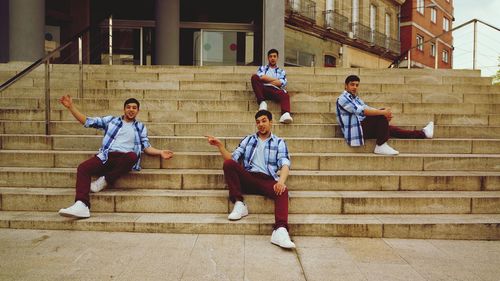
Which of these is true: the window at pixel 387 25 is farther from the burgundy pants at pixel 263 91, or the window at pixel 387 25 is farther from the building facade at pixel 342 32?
the burgundy pants at pixel 263 91

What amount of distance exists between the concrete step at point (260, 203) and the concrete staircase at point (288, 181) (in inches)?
0.5

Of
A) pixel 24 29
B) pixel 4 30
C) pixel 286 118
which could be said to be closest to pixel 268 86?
pixel 286 118

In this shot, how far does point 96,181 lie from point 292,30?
637 inches

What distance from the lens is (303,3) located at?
19.5 metres

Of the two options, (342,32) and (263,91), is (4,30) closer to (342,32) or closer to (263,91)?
(263,91)

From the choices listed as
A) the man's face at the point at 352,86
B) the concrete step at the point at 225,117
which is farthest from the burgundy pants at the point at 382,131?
the concrete step at the point at 225,117

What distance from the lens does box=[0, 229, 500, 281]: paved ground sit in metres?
3.21

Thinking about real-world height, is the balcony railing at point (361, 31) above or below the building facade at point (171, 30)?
above

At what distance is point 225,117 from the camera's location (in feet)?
21.8

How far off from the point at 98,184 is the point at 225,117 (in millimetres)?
2601

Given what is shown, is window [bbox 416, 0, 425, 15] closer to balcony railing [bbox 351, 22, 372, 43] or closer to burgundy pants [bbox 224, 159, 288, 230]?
balcony railing [bbox 351, 22, 372, 43]

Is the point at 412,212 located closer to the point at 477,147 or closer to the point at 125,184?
the point at 477,147

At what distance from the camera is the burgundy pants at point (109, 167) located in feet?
14.4

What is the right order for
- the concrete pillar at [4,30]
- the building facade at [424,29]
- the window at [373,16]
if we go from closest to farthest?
the concrete pillar at [4,30]
the window at [373,16]
the building facade at [424,29]
